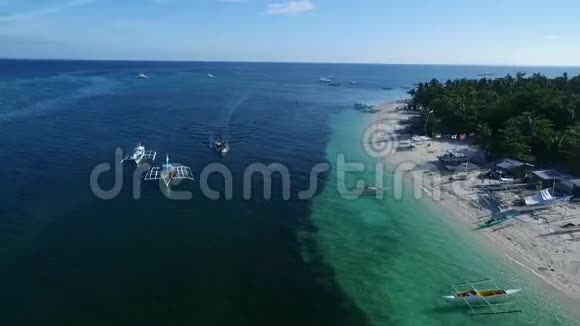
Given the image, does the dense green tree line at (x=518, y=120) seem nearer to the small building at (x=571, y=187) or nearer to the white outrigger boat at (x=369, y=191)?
the small building at (x=571, y=187)

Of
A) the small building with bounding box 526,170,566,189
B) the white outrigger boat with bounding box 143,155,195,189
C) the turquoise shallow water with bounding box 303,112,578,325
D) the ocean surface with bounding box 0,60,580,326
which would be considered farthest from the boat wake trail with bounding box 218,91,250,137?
the small building with bounding box 526,170,566,189

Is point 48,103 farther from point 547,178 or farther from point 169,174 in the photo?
point 547,178

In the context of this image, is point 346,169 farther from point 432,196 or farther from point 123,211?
point 123,211

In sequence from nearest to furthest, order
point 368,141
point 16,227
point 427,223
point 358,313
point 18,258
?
point 358,313 → point 18,258 → point 16,227 → point 427,223 → point 368,141

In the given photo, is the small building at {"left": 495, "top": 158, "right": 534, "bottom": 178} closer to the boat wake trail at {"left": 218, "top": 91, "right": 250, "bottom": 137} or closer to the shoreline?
the shoreline

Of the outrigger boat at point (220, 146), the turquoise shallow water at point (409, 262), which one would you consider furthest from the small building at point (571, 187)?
the outrigger boat at point (220, 146)

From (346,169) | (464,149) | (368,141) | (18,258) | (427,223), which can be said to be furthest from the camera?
(368,141)

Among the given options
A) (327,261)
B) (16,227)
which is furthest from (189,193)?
(327,261)
